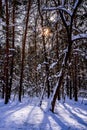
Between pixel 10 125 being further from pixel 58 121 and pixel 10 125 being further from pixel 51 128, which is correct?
pixel 58 121

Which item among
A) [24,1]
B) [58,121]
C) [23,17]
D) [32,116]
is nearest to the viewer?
[58,121]

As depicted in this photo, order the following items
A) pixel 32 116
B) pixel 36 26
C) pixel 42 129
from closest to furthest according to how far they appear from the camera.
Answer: pixel 42 129 → pixel 32 116 → pixel 36 26

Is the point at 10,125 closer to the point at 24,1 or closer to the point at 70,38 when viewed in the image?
the point at 70,38

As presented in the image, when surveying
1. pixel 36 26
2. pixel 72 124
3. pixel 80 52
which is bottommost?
pixel 72 124

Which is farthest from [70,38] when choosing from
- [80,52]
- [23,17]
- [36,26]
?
[36,26]

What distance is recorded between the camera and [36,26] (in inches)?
979

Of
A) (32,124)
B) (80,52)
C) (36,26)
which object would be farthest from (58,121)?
(36,26)

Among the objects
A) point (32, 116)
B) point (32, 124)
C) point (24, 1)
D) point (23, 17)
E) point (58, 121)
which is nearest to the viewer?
point (32, 124)

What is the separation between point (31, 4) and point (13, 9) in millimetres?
1735

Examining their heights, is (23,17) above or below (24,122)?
above

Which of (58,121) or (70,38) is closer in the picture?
(58,121)

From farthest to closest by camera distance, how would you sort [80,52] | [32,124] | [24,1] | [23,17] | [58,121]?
[23,17] < [24,1] < [80,52] < [58,121] < [32,124]

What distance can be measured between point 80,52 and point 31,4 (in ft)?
27.7

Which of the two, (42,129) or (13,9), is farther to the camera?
(13,9)
